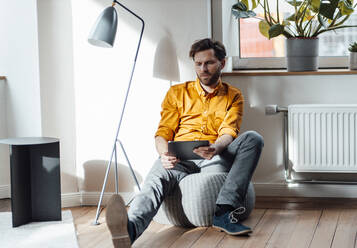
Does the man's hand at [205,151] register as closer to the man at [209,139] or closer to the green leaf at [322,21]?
the man at [209,139]

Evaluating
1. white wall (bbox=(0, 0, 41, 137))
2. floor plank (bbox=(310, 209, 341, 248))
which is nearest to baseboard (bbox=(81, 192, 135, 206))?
white wall (bbox=(0, 0, 41, 137))

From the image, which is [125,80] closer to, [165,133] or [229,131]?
[165,133]


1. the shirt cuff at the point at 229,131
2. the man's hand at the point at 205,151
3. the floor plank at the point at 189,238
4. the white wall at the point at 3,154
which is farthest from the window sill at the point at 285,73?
the white wall at the point at 3,154

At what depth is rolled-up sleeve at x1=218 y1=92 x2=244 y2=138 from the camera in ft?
11.2

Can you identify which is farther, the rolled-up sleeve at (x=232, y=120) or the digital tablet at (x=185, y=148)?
the rolled-up sleeve at (x=232, y=120)

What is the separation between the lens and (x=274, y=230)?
3178mm

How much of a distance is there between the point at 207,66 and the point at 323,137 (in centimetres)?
98

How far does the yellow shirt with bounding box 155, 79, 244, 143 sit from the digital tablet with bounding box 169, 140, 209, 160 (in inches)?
9.6

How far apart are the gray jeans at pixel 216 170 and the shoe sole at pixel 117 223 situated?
16 centimetres

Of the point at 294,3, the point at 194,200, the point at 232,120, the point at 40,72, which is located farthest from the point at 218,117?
the point at 40,72

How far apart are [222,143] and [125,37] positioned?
104 centimetres

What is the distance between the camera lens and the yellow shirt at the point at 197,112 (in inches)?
137

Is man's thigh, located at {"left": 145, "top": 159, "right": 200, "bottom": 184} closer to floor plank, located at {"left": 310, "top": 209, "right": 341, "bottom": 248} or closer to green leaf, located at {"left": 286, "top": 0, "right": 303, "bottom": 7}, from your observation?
floor plank, located at {"left": 310, "top": 209, "right": 341, "bottom": 248}

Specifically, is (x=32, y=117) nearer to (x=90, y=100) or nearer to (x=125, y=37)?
(x=90, y=100)
